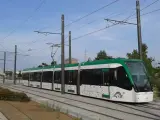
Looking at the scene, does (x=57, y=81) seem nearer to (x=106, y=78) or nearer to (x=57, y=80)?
(x=57, y=80)

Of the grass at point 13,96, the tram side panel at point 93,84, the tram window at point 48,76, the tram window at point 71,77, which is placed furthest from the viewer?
the tram window at point 48,76

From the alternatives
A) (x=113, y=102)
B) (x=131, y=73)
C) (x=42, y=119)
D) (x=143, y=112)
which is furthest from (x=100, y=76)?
(x=42, y=119)

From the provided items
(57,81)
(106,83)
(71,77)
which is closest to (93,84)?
(106,83)

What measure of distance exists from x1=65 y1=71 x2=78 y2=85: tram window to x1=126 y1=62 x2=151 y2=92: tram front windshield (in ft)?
30.1

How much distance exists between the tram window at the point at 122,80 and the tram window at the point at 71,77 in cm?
858

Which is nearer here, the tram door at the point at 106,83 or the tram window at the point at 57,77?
the tram door at the point at 106,83

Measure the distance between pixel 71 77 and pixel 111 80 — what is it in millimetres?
9397

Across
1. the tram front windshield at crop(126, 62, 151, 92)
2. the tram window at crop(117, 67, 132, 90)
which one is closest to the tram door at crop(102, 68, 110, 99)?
the tram window at crop(117, 67, 132, 90)

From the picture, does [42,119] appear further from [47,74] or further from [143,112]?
[47,74]

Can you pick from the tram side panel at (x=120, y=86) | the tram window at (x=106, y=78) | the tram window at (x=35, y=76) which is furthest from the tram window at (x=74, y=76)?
the tram window at (x=35, y=76)

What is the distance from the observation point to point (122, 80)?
805 inches

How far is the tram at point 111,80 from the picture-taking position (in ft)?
65.3

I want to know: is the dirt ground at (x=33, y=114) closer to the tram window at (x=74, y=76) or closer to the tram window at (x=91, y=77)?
the tram window at (x=91, y=77)

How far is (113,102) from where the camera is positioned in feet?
72.7
